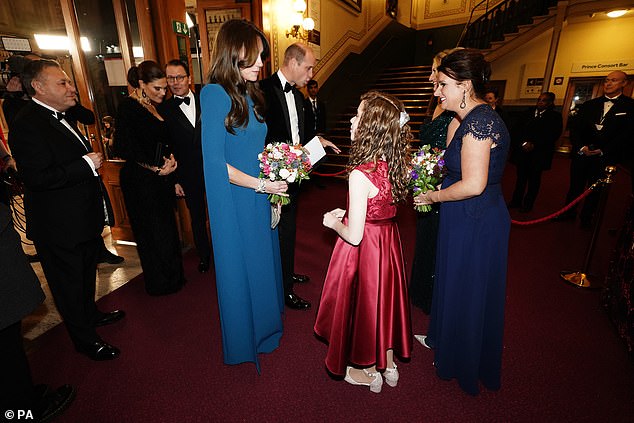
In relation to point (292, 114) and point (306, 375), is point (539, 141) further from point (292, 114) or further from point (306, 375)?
point (306, 375)

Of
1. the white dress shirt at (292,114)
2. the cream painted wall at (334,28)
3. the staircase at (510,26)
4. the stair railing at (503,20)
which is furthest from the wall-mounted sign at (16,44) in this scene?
the staircase at (510,26)

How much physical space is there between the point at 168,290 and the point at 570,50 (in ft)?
48.6

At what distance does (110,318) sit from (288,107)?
2.44m

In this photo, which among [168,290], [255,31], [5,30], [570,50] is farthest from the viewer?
[570,50]

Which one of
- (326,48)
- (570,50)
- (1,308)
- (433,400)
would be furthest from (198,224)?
(570,50)

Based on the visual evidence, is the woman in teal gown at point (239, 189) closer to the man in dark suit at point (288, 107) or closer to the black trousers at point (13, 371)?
the man in dark suit at point (288, 107)

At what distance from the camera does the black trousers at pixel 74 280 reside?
2.22m

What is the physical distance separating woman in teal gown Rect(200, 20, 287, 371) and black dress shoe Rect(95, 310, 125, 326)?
4.36ft

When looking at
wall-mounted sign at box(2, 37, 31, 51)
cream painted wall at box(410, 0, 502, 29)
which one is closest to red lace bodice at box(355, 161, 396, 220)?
wall-mounted sign at box(2, 37, 31, 51)

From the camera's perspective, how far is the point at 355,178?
1667mm

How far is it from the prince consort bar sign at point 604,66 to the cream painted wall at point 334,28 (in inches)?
270

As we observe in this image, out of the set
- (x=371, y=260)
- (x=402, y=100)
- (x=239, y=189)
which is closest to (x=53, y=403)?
(x=239, y=189)

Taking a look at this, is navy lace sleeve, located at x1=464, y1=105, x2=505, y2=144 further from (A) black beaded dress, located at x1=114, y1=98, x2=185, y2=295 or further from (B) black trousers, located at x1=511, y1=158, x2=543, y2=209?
(B) black trousers, located at x1=511, y1=158, x2=543, y2=209

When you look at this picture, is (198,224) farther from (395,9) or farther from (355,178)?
(395,9)
